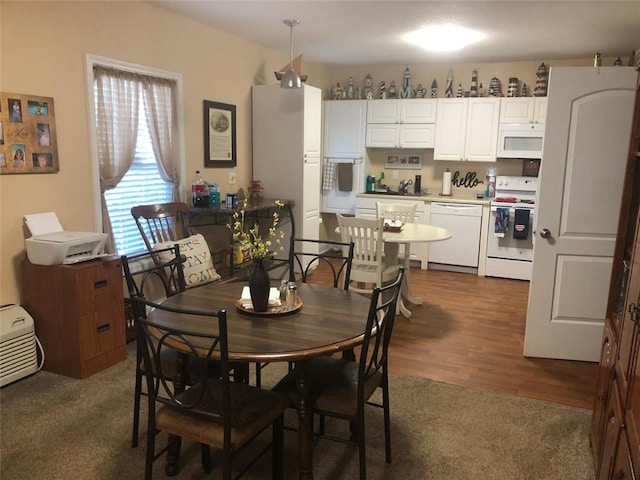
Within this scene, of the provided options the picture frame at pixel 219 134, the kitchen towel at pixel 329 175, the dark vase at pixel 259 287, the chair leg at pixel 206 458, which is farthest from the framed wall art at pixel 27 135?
the kitchen towel at pixel 329 175

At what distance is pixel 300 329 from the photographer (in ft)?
6.86

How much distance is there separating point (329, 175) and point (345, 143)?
1.55 ft

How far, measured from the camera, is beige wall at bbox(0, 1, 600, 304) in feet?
9.82

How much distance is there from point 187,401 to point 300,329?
1.73 ft

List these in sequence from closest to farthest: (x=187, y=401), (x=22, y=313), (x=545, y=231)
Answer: (x=187, y=401), (x=22, y=313), (x=545, y=231)

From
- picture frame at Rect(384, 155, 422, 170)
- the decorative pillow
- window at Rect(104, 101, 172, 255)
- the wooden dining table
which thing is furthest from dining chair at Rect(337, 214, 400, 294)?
picture frame at Rect(384, 155, 422, 170)

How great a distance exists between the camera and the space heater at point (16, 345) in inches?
114

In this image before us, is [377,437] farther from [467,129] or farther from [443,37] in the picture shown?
[467,129]

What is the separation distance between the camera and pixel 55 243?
9.70 feet

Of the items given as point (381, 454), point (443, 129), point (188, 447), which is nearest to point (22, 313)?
point (188, 447)

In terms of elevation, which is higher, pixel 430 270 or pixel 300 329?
pixel 300 329

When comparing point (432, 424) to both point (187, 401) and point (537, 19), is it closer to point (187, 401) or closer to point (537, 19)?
point (187, 401)

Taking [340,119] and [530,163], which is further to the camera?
[340,119]

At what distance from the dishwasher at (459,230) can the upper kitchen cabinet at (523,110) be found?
42.8 inches
